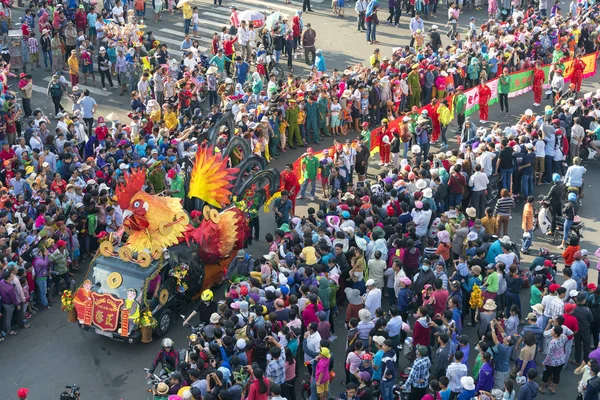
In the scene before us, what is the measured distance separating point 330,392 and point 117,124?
36.3 ft

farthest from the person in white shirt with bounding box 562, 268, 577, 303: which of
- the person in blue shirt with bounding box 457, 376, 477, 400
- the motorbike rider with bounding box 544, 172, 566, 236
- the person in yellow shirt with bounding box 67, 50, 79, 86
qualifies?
the person in yellow shirt with bounding box 67, 50, 79, 86

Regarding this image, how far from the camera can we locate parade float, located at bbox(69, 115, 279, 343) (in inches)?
760

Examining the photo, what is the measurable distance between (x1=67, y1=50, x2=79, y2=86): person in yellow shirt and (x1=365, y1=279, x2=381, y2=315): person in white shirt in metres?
15.2

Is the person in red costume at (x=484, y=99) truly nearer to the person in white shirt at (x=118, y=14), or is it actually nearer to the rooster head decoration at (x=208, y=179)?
the rooster head decoration at (x=208, y=179)

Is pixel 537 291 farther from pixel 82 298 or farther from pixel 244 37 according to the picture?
pixel 244 37

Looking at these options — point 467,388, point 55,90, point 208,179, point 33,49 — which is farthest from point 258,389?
point 33,49

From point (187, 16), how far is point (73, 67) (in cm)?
648

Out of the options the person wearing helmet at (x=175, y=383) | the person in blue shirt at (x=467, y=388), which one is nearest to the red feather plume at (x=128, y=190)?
the person wearing helmet at (x=175, y=383)

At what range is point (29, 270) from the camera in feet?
67.0

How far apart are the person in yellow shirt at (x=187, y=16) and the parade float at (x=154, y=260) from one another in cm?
1496

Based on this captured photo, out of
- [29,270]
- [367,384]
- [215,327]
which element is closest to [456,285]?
[367,384]

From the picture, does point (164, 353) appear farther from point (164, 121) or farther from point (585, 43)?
point (585, 43)

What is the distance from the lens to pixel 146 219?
63.5 ft

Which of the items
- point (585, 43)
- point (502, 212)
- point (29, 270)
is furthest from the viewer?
point (585, 43)
